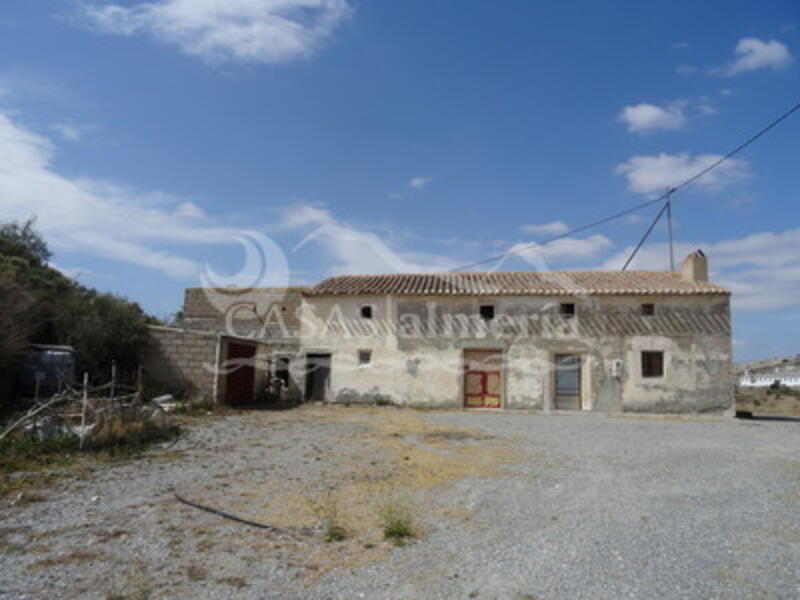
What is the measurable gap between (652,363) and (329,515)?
16.3 meters

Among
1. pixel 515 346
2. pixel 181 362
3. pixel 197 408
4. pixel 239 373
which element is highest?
pixel 515 346

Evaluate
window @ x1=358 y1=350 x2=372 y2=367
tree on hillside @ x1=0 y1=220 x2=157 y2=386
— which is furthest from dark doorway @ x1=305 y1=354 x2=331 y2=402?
tree on hillside @ x1=0 y1=220 x2=157 y2=386

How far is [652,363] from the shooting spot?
1889cm

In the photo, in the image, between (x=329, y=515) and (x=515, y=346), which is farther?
(x=515, y=346)

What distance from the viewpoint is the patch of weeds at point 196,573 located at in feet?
13.8

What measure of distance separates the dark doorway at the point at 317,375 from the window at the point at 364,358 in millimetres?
1193

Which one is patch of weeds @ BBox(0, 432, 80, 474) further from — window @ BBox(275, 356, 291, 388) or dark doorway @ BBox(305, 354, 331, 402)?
window @ BBox(275, 356, 291, 388)

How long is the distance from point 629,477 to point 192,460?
657 centimetres

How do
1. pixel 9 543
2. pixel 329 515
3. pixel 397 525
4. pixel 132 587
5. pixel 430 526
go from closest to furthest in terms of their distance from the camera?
pixel 132 587 → pixel 9 543 → pixel 397 525 → pixel 430 526 → pixel 329 515

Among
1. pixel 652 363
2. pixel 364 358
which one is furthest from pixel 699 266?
pixel 364 358

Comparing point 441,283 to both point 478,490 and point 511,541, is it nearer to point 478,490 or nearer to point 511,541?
point 478,490

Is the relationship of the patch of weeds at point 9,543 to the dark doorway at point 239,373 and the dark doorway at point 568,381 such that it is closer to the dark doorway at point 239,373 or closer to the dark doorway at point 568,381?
the dark doorway at point 239,373

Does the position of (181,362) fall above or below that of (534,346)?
below

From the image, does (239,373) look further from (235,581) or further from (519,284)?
(235,581)
